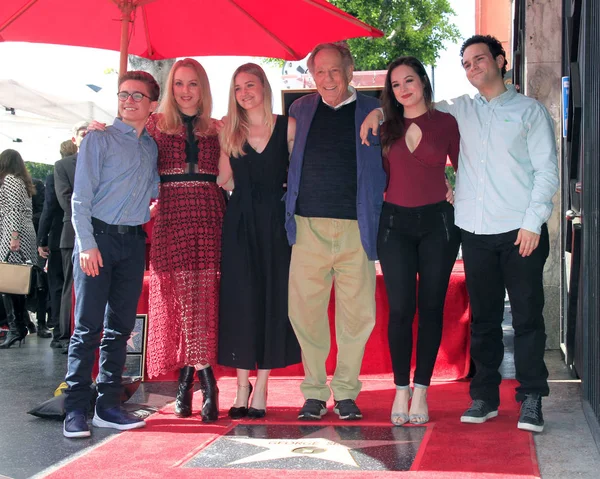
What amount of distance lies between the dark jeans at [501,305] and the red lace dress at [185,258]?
139cm

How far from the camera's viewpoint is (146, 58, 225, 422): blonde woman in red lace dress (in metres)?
4.53

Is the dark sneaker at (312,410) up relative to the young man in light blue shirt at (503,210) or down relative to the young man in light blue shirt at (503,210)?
down

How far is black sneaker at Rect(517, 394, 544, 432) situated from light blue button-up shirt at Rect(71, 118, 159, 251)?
220 centimetres

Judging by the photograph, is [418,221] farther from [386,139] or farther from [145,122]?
[145,122]

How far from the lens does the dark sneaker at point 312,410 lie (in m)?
4.47

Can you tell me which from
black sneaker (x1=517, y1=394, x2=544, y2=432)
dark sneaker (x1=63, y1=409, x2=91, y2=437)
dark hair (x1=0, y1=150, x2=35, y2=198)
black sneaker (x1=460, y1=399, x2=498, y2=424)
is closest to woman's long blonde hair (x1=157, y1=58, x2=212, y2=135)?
dark sneaker (x1=63, y1=409, x2=91, y2=437)

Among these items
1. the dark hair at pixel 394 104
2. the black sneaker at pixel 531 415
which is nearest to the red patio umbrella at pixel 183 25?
the dark hair at pixel 394 104

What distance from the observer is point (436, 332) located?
4.37 metres

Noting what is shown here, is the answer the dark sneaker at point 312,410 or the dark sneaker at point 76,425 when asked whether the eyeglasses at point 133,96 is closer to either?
the dark sneaker at point 76,425

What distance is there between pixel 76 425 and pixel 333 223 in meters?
1.70

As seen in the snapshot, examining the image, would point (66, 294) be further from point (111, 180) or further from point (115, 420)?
point (111, 180)

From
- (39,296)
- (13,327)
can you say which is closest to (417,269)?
(13,327)

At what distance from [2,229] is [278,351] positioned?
476 centimetres

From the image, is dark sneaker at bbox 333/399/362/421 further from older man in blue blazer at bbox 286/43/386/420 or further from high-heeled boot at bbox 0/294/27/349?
high-heeled boot at bbox 0/294/27/349
